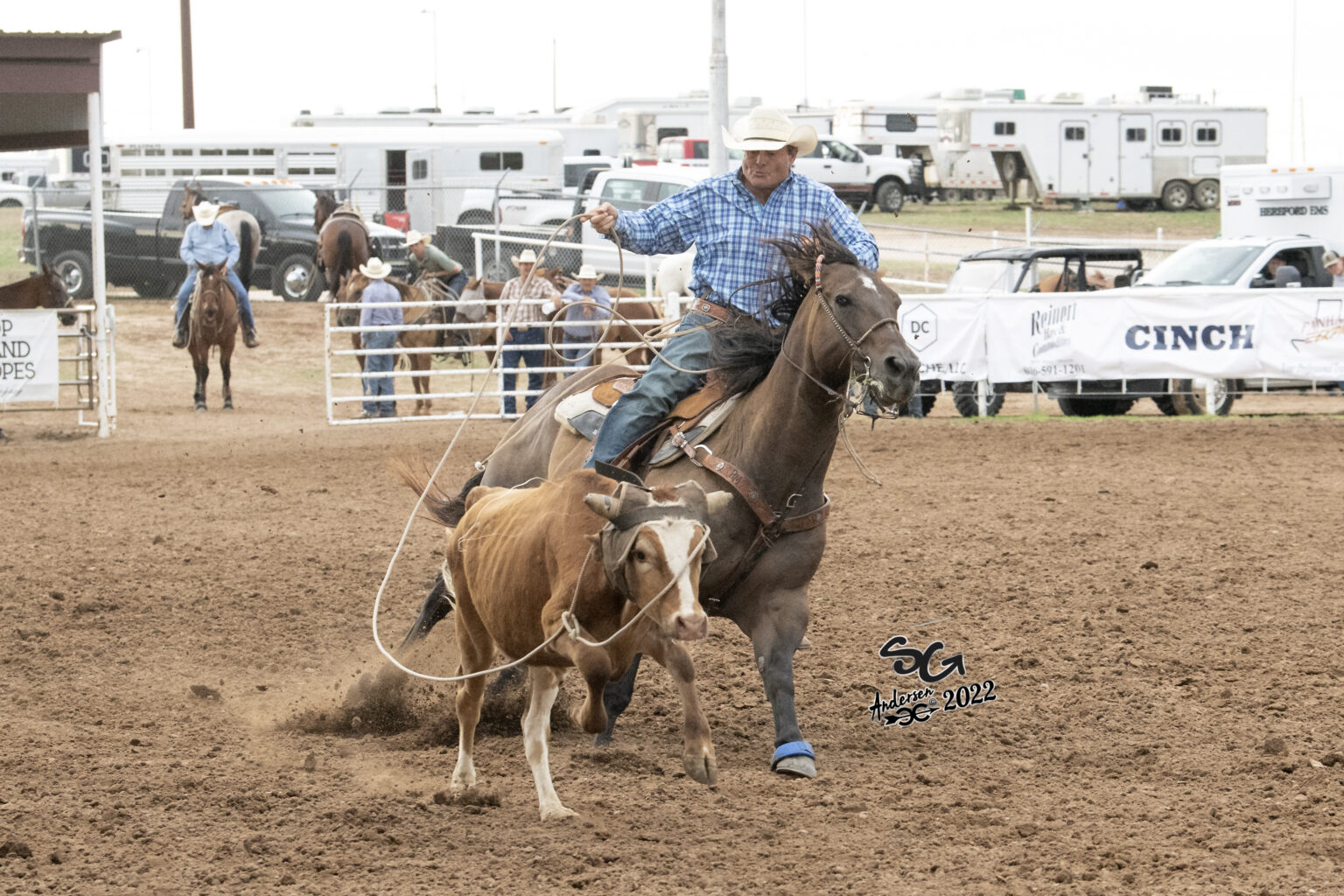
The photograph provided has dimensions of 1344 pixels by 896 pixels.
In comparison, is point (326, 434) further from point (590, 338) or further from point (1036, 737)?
point (1036, 737)

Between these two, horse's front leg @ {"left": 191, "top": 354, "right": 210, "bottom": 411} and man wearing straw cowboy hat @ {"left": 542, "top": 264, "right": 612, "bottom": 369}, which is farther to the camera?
horse's front leg @ {"left": 191, "top": 354, "right": 210, "bottom": 411}

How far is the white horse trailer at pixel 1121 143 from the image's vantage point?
122ft

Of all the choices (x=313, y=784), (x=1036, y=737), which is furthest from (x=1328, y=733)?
(x=313, y=784)

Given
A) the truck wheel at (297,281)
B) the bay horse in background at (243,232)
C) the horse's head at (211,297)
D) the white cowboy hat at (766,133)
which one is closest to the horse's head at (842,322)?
the white cowboy hat at (766,133)

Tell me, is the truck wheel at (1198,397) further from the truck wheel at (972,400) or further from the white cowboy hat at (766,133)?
the white cowboy hat at (766,133)

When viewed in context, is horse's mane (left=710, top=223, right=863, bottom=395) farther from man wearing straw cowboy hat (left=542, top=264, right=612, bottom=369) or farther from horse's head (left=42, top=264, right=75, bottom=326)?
horse's head (left=42, top=264, right=75, bottom=326)

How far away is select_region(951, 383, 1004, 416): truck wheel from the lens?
54.2 feet

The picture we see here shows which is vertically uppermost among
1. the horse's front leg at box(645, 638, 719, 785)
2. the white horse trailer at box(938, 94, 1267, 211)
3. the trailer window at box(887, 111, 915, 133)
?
the trailer window at box(887, 111, 915, 133)

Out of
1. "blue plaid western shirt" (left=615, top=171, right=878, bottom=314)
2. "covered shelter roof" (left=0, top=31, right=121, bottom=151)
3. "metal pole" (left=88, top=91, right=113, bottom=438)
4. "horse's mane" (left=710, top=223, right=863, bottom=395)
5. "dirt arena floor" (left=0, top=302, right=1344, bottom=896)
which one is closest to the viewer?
"dirt arena floor" (left=0, top=302, right=1344, bottom=896)

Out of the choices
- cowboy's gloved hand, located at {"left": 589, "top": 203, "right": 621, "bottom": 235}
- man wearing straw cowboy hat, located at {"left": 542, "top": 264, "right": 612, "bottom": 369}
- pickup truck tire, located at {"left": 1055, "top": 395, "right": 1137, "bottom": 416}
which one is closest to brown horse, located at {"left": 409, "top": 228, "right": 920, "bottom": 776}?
cowboy's gloved hand, located at {"left": 589, "top": 203, "right": 621, "bottom": 235}

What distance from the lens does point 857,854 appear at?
4.62m

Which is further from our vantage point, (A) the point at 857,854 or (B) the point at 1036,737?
(B) the point at 1036,737

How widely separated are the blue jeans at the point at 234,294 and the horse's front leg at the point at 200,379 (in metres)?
0.53

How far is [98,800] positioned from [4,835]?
1.38 ft
